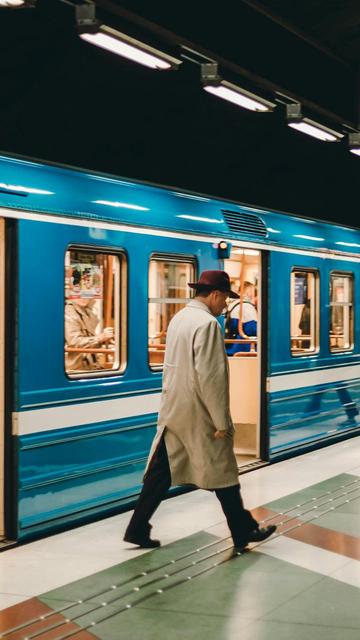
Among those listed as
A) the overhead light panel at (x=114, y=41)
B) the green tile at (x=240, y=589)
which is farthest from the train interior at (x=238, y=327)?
the green tile at (x=240, y=589)

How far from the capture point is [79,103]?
15094 millimetres

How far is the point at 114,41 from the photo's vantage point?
575cm

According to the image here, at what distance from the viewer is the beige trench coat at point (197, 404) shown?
212 inches

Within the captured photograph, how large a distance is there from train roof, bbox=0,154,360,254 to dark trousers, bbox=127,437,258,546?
67.2 inches

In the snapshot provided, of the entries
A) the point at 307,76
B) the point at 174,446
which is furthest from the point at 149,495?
the point at 307,76

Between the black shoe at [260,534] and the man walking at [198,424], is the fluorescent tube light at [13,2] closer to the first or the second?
the man walking at [198,424]

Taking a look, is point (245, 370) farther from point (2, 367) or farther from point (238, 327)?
point (2, 367)

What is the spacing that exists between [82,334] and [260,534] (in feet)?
5.87

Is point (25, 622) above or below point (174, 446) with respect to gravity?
below

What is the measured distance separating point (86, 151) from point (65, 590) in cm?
1193

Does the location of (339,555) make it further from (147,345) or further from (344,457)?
(344,457)

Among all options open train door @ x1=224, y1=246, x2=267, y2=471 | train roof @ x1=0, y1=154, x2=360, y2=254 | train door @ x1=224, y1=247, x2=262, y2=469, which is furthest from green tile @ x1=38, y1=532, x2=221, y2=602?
train door @ x1=224, y1=247, x2=262, y2=469

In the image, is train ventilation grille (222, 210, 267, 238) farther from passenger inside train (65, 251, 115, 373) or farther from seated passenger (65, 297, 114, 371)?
seated passenger (65, 297, 114, 371)

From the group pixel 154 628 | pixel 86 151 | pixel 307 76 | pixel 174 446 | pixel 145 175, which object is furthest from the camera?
pixel 145 175
